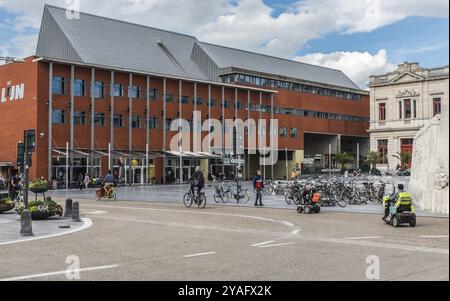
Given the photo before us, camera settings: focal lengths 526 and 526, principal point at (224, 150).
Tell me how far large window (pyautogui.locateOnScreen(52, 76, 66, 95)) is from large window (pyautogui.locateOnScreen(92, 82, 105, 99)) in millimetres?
3838

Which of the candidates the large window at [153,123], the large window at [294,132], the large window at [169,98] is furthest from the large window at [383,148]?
the large window at [153,123]

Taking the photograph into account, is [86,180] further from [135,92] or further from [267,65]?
[267,65]

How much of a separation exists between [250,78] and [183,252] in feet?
233

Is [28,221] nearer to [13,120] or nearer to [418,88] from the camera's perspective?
[13,120]

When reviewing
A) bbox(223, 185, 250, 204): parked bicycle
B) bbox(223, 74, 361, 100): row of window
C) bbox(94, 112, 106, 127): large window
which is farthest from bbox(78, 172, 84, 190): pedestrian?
bbox(223, 74, 361, 100): row of window

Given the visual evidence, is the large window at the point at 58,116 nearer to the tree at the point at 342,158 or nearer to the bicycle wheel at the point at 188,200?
the bicycle wheel at the point at 188,200

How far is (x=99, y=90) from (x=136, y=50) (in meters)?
13.1

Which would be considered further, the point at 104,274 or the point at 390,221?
the point at 390,221

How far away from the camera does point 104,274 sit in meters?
8.62

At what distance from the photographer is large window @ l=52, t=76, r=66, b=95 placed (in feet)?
190

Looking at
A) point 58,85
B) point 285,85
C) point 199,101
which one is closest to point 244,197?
point 58,85

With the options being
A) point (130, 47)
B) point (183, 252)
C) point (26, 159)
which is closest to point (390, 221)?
point (183, 252)

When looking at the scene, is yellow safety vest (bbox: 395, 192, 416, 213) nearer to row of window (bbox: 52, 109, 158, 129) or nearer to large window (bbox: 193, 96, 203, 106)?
row of window (bbox: 52, 109, 158, 129)

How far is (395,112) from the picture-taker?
279 feet
